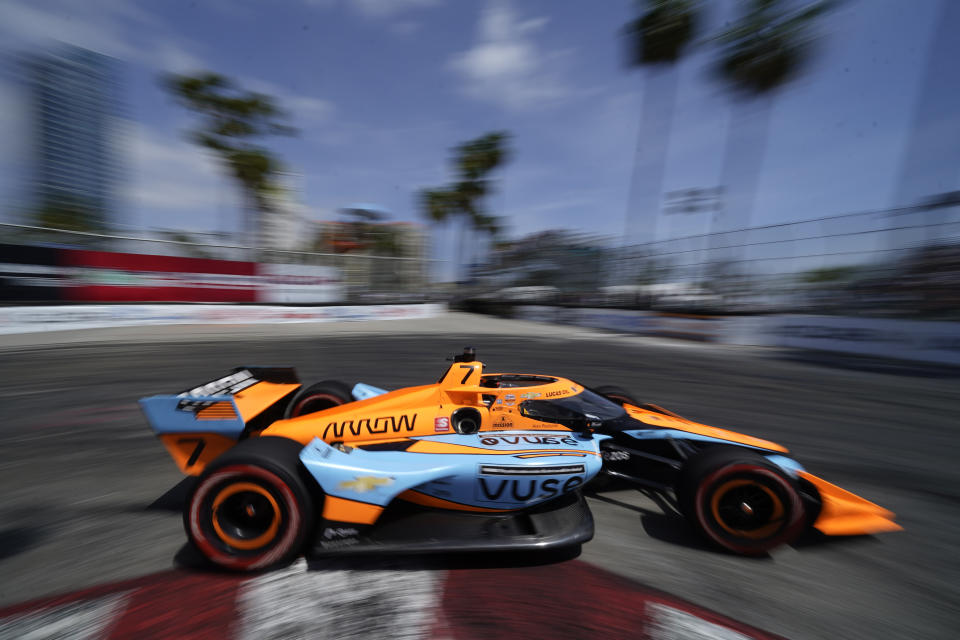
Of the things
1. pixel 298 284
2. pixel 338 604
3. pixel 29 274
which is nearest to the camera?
pixel 338 604

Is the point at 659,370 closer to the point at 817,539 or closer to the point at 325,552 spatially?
the point at 817,539

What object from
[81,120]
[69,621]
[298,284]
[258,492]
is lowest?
[69,621]

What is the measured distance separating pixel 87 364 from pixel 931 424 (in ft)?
41.0

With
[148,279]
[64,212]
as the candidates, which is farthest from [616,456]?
[64,212]

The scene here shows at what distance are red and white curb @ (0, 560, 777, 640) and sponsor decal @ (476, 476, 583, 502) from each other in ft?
1.18

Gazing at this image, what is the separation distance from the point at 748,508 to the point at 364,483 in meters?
2.18

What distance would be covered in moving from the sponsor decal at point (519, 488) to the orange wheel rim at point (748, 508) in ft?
2.74

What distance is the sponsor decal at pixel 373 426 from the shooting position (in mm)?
2854

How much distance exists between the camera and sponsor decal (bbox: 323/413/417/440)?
9.36 feet

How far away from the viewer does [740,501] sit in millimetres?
2541

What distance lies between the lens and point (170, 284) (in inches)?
539

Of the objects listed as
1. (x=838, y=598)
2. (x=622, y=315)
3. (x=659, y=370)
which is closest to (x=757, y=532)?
(x=838, y=598)

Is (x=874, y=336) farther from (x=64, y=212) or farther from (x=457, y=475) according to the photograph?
(x=64, y=212)

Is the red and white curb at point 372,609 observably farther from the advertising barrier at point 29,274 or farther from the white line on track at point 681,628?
the advertising barrier at point 29,274
